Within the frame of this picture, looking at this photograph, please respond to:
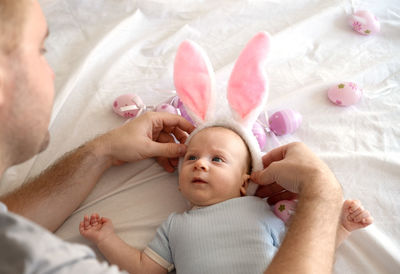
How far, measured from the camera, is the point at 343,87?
1.66 metres

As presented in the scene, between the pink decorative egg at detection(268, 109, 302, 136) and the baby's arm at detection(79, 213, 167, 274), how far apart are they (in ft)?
2.13

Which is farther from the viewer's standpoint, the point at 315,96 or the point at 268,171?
the point at 315,96

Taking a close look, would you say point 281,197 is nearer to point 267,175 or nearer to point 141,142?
point 267,175

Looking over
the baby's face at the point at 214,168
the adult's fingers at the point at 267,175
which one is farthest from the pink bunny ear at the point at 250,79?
the adult's fingers at the point at 267,175

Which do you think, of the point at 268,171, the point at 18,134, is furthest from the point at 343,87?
the point at 18,134

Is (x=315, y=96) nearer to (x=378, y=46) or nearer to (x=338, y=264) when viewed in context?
(x=378, y=46)

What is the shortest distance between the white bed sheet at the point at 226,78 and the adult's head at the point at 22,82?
50cm

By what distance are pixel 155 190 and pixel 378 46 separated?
1201 millimetres

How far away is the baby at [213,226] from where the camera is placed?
3.95 ft

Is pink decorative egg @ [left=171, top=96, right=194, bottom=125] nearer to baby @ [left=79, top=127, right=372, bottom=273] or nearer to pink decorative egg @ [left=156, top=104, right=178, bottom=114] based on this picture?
pink decorative egg @ [left=156, top=104, right=178, bottom=114]

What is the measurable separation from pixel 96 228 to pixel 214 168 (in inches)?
16.1

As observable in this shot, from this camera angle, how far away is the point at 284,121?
154 centimetres

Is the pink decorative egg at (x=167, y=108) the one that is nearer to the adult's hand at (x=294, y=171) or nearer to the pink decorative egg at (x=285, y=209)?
the adult's hand at (x=294, y=171)

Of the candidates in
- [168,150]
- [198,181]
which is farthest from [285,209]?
[168,150]
